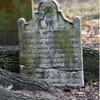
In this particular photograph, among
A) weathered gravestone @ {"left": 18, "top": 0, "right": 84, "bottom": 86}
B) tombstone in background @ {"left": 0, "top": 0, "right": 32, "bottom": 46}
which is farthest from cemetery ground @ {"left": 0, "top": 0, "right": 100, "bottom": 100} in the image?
tombstone in background @ {"left": 0, "top": 0, "right": 32, "bottom": 46}

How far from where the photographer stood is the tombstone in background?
7.68 m

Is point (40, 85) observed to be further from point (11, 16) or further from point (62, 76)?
point (11, 16)

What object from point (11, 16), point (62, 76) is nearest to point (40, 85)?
point (62, 76)

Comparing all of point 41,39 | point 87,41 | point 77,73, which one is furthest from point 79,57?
point 87,41

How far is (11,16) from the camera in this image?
306 inches

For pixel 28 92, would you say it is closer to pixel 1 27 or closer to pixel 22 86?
pixel 22 86

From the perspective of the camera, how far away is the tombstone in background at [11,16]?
7.68 metres

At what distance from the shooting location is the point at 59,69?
6.58 meters

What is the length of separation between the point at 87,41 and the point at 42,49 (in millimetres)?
3651

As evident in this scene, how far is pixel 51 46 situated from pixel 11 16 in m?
1.62

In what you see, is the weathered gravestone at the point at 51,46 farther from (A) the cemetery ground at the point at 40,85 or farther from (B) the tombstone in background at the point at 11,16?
(B) the tombstone in background at the point at 11,16

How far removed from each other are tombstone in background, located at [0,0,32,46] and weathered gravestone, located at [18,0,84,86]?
118 centimetres

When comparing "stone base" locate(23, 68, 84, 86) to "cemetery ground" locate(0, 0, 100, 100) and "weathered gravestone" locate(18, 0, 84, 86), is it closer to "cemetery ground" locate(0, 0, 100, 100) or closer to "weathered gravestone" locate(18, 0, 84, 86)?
"weathered gravestone" locate(18, 0, 84, 86)

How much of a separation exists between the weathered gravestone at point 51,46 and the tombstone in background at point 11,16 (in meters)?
1.18
